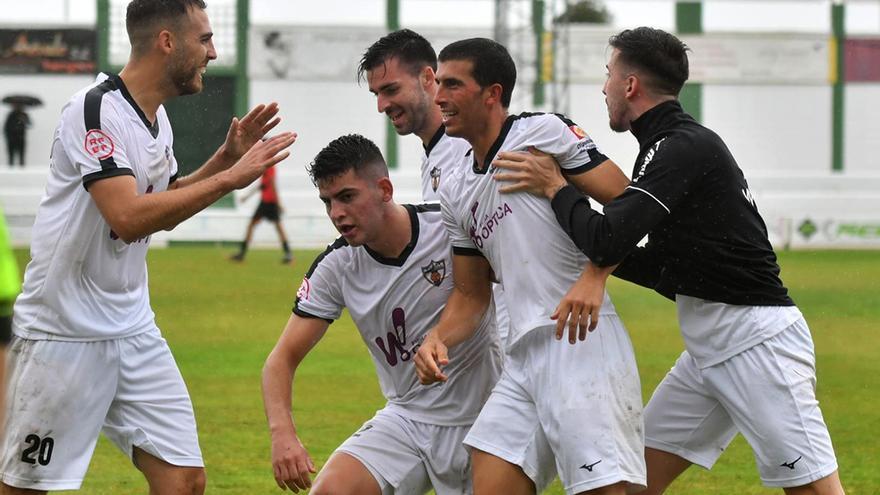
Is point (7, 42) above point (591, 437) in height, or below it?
above

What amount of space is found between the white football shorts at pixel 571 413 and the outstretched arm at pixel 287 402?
701 mm

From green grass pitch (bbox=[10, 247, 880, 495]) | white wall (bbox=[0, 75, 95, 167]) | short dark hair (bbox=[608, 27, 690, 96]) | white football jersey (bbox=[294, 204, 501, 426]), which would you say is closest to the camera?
short dark hair (bbox=[608, 27, 690, 96])

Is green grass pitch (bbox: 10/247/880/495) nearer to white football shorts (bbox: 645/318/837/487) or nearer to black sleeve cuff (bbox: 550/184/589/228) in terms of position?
white football shorts (bbox: 645/318/837/487)

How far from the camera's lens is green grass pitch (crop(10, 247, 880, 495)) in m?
8.09

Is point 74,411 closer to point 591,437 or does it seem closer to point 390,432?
point 390,432

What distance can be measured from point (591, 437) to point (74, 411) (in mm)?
1983

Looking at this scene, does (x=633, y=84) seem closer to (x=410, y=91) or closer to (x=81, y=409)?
(x=410, y=91)

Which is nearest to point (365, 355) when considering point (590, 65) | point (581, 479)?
point (581, 479)

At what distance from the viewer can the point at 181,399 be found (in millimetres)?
5395

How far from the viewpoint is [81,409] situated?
5.23 m

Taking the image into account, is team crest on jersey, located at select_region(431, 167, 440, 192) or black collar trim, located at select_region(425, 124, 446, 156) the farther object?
black collar trim, located at select_region(425, 124, 446, 156)

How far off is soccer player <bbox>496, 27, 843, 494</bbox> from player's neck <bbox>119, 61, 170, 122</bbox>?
4.82 ft

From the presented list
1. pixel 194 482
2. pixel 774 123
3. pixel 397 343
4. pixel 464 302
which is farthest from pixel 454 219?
pixel 774 123

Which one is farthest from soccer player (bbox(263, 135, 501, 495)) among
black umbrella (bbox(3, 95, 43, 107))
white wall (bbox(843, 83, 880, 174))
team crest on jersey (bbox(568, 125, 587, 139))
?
white wall (bbox(843, 83, 880, 174))
